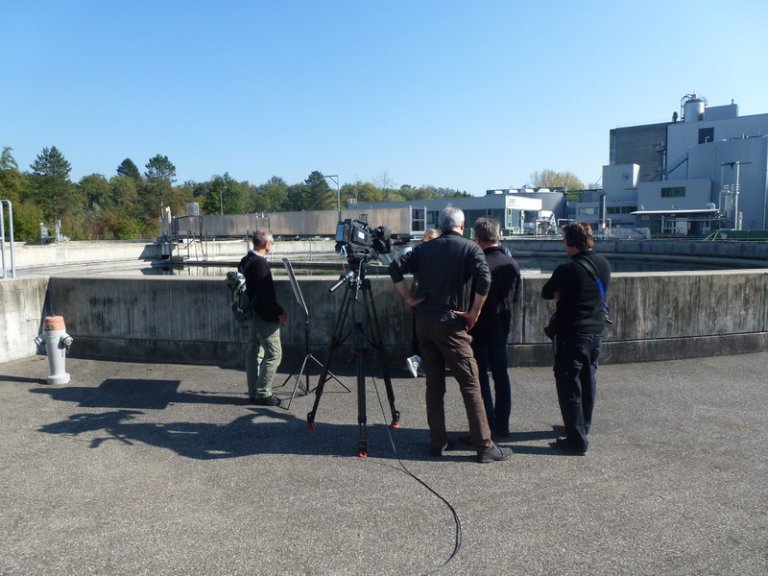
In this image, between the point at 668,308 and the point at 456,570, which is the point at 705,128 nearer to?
the point at 668,308

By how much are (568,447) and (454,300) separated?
160cm

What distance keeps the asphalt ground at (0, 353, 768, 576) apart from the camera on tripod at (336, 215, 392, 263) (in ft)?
5.32

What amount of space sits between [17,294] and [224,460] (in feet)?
17.6

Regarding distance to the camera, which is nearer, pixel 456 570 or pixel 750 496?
pixel 456 570

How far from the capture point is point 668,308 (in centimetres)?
830

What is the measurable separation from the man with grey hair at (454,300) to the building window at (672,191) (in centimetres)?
6734

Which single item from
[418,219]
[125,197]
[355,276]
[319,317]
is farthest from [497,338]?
[125,197]

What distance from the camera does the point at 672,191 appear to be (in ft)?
212

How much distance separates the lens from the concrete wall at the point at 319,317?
8.03 meters

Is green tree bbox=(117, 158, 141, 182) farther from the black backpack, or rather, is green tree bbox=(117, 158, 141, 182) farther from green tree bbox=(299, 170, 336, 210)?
the black backpack

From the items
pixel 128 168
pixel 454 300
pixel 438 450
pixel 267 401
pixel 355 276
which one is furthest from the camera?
pixel 128 168

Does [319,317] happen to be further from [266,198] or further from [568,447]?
[266,198]

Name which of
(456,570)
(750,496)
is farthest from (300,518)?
(750,496)

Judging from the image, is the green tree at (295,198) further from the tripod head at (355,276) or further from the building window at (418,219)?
the tripod head at (355,276)
